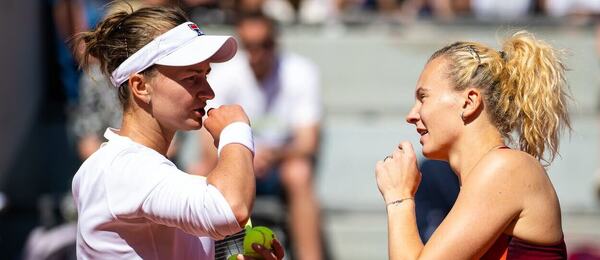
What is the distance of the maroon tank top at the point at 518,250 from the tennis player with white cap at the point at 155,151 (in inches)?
22.2

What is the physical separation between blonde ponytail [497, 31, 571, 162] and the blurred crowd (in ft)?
12.1

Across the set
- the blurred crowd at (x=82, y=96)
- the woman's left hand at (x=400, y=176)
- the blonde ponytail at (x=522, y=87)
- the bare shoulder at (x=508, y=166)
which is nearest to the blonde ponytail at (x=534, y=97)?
the blonde ponytail at (x=522, y=87)

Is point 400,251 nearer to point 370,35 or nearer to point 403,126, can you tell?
point 403,126

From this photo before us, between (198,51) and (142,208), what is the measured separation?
0.44 m

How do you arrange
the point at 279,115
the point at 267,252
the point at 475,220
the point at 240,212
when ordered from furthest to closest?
the point at 279,115
the point at 267,252
the point at 475,220
the point at 240,212

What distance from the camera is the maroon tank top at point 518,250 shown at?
8.84 ft

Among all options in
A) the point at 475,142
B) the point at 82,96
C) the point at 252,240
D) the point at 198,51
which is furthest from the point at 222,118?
the point at 82,96

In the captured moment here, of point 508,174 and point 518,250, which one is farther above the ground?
point 508,174

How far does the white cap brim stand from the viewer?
2.73 m

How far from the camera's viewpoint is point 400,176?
2.85 meters

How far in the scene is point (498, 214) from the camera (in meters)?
2.66

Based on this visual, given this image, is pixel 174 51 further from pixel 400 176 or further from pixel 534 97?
pixel 534 97

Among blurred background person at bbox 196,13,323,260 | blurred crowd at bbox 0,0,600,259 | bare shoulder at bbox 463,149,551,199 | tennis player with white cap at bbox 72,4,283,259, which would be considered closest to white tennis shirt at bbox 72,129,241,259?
tennis player with white cap at bbox 72,4,283,259

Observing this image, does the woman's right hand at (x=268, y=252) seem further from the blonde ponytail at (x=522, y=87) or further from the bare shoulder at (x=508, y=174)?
the blonde ponytail at (x=522, y=87)
